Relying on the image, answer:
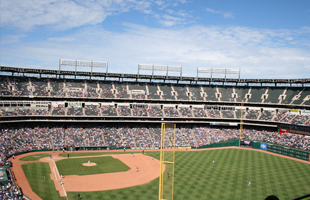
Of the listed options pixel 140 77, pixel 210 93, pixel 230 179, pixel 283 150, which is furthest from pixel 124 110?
pixel 283 150

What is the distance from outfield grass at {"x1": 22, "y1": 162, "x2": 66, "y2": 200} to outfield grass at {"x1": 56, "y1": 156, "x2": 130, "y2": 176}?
8.19ft

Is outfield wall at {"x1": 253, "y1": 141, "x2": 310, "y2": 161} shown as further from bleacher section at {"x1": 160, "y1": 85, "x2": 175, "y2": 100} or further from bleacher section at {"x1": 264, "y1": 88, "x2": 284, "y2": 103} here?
bleacher section at {"x1": 160, "y1": 85, "x2": 175, "y2": 100}

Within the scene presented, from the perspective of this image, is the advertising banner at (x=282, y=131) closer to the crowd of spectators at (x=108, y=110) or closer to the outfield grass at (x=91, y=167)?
the outfield grass at (x=91, y=167)

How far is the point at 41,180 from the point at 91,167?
884 centimetres

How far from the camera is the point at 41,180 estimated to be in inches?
1328

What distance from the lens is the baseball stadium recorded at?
32.2m

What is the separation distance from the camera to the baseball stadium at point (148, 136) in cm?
3225

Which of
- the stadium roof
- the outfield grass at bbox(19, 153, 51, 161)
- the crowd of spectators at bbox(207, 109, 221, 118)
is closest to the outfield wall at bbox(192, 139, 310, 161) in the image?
the crowd of spectators at bbox(207, 109, 221, 118)

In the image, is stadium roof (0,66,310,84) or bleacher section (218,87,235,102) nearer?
stadium roof (0,66,310,84)

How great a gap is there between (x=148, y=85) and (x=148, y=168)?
35049mm

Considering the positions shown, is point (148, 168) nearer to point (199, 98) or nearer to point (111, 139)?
point (111, 139)

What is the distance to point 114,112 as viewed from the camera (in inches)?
2452

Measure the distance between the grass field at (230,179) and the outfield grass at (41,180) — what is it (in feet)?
8.76

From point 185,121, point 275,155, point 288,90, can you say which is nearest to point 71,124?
point 185,121
